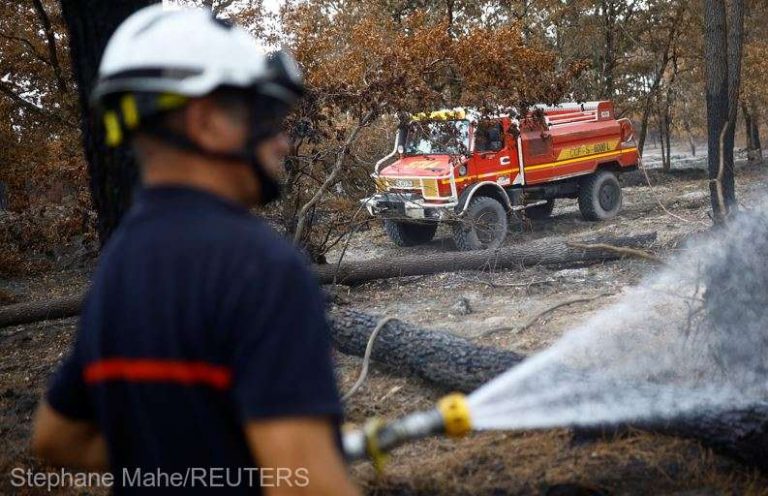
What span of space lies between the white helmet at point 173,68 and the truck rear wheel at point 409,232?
12.1 m

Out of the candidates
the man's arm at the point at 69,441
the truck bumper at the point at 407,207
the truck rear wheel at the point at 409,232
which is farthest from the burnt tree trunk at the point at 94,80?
the truck rear wheel at the point at 409,232

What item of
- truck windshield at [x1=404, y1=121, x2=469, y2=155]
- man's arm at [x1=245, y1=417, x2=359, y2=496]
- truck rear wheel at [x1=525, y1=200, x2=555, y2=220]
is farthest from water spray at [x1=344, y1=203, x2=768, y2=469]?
truck rear wheel at [x1=525, y1=200, x2=555, y2=220]

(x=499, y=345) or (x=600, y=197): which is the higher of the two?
(x=600, y=197)

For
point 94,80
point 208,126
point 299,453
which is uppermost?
point 94,80

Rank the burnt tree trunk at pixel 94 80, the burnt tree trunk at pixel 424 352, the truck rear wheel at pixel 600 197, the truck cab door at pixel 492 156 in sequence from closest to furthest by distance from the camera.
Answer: the burnt tree trunk at pixel 94 80
the burnt tree trunk at pixel 424 352
the truck cab door at pixel 492 156
the truck rear wheel at pixel 600 197

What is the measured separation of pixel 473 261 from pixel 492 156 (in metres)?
2.98

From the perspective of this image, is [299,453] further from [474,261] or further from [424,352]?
[474,261]

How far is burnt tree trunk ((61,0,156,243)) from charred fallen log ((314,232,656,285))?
6193 millimetres

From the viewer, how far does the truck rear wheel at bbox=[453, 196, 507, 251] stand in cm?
1230

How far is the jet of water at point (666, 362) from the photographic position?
417 cm

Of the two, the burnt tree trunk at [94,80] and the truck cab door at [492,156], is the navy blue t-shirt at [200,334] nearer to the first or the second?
the burnt tree trunk at [94,80]

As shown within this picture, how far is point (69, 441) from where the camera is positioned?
5.93ft

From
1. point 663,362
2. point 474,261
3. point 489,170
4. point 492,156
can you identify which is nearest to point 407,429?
point 663,362

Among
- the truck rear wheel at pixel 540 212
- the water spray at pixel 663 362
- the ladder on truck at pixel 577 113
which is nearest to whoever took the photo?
the water spray at pixel 663 362
